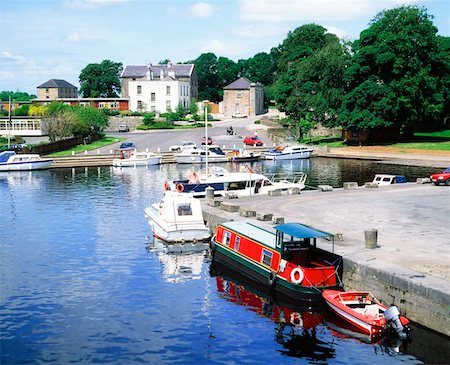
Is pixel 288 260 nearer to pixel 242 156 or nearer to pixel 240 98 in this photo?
pixel 242 156

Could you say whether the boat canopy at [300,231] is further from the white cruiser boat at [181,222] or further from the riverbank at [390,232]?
the white cruiser boat at [181,222]

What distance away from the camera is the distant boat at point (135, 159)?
9050 centimetres

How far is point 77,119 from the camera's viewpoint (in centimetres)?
11169

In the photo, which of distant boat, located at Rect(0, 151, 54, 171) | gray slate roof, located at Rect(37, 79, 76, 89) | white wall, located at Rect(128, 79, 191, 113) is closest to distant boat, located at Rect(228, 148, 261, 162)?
distant boat, located at Rect(0, 151, 54, 171)

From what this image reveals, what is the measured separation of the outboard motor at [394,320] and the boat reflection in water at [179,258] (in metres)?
12.3

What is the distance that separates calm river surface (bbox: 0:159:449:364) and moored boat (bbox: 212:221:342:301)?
0.90m

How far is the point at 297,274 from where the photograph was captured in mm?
30297

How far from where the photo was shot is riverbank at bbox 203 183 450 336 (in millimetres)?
26266

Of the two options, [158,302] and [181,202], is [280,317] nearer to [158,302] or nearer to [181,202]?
[158,302]

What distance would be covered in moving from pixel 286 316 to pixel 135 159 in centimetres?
6504

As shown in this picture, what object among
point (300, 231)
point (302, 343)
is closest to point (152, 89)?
point (300, 231)

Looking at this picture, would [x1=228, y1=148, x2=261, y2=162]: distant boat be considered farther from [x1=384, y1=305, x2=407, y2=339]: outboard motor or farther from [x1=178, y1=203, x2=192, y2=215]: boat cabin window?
[x1=384, y1=305, x2=407, y2=339]: outboard motor

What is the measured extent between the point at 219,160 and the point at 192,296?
63.9 metres

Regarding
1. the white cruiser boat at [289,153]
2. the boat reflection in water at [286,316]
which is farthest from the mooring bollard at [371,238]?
the white cruiser boat at [289,153]
